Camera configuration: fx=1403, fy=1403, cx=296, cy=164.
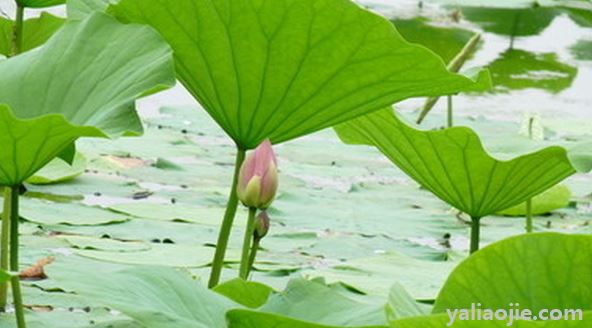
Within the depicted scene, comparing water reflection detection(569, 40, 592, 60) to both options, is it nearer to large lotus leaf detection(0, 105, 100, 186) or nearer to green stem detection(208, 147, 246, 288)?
green stem detection(208, 147, 246, 288)

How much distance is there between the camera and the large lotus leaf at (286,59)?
1.49m

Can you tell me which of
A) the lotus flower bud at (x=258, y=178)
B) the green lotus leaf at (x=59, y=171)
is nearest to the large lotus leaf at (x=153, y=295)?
the lotus flower bud at (x=258, y=178)

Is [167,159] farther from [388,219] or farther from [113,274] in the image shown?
[113,274]

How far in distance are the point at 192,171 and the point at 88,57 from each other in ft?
4.96

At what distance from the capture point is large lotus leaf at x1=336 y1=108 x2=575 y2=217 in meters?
1.70

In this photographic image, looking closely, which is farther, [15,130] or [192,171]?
[192,171]

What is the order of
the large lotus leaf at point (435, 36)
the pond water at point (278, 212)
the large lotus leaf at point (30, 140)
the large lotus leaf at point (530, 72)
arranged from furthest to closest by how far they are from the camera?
the large lotus leaf at point (435, 36), the large lotus leaf at point (530, 72), the pond water at point (278, 212), the large lotus leaf at point (30, 140)

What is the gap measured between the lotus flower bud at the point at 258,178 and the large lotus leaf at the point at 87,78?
17 cm

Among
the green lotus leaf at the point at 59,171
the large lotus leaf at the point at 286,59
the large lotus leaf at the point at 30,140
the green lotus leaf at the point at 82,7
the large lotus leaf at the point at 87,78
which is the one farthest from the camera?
the green lotus leaf at the point at 59,171

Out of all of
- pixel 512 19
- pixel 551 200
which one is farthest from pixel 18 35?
pixel 512 19

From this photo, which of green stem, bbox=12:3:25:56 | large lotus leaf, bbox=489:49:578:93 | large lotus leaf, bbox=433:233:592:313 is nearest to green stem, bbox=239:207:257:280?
large lotus leaf, bbox=433:233:592:313

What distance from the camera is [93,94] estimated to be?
4.79 ft

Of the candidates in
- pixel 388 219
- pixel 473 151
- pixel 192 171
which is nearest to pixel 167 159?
pixel 192 171

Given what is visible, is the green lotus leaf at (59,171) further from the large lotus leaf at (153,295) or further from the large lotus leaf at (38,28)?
the large lotus leaf at (153,295)
